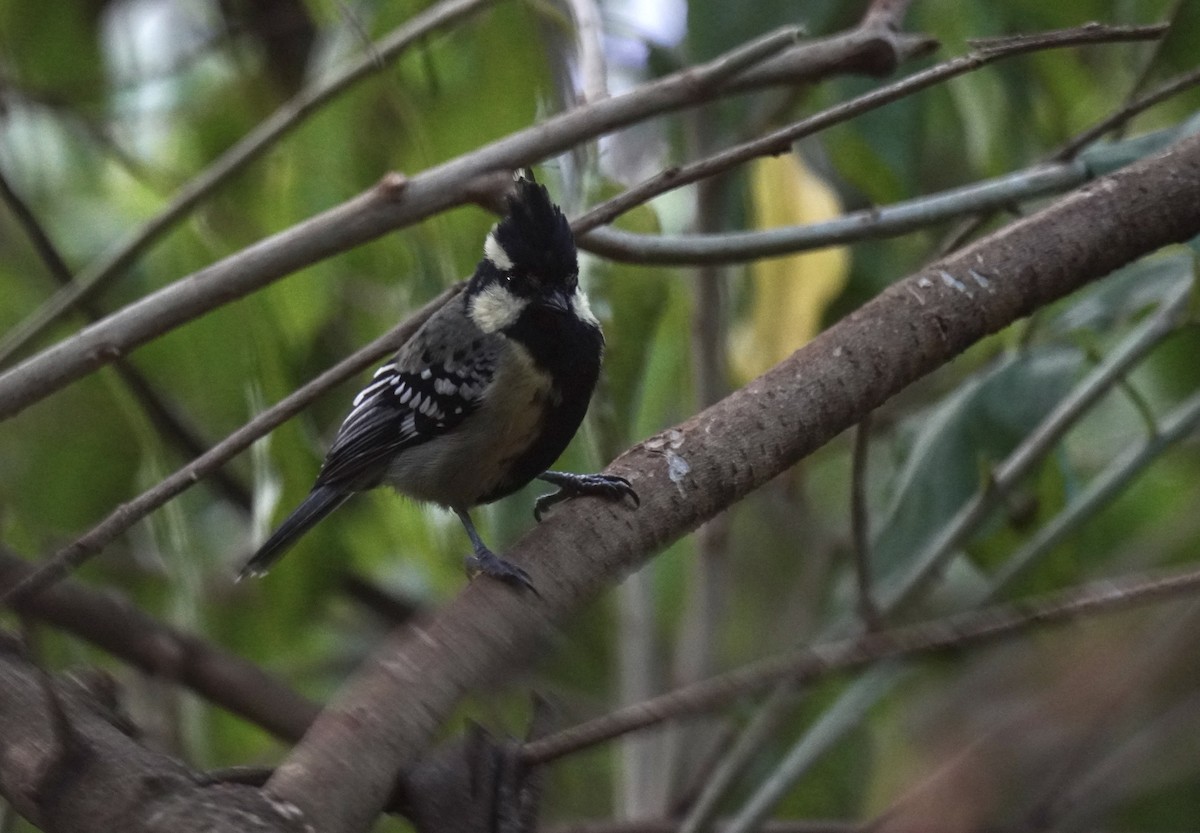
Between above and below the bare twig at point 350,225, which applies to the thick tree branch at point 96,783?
below

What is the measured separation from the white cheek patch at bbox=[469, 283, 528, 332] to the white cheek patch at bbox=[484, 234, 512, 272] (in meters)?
0.04

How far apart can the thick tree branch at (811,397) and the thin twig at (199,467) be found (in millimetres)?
323

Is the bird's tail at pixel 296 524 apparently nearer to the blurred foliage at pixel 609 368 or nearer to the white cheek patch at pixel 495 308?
the blurred foliage at pixel 609 368

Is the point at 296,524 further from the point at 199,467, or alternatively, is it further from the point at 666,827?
the point at 666,827

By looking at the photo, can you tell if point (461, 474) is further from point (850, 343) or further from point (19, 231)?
point (19, 231)

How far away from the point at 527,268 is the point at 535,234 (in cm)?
9

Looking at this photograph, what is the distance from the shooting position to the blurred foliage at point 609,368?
6.35 ft

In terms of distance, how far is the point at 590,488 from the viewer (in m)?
1.50

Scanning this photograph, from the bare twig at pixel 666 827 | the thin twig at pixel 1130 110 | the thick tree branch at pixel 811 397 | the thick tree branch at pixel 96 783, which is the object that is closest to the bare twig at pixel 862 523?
the thick tree branch at pixel 811 397

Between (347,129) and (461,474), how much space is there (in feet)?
1.96

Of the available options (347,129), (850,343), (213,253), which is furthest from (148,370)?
(850,343)

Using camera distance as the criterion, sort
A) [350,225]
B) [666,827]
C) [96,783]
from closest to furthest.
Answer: [96,783] < [350,225] < [666,827]

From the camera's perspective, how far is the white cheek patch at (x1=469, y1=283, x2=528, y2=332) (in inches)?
78.2

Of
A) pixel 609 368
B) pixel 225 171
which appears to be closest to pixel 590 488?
pixel 609 368
